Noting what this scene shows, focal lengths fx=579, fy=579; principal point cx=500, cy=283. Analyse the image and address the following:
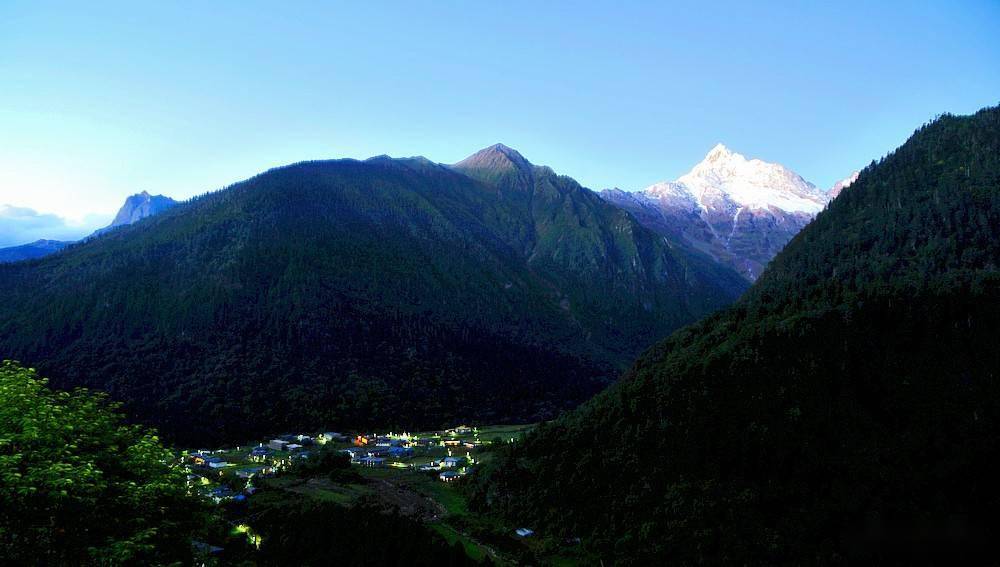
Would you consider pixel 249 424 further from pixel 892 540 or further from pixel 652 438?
pixel 892 540

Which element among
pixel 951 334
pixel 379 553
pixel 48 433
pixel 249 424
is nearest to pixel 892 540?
pixel 951 334

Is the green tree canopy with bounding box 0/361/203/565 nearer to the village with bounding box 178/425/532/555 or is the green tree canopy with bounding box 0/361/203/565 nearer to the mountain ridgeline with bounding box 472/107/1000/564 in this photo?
the village with bounding box 178/425/532/555

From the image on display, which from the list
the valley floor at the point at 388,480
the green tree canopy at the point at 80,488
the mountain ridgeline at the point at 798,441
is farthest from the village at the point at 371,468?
the green tree canopy at the point at 80,488

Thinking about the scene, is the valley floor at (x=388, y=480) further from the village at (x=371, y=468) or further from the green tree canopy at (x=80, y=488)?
the green tree canopy at (x=80, y=488)

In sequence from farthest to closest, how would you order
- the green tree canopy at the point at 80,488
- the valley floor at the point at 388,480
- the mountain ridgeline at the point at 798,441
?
1. the valley floor at the point at 388,480
2. the mountain ridgeline at the point at 798,441
3. the green tree canopy at the point at 80,488

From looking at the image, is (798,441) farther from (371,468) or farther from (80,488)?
(371,468)

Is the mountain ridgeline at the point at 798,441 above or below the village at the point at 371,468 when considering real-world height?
above
